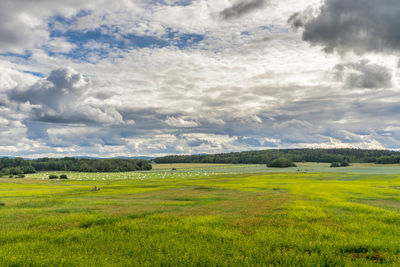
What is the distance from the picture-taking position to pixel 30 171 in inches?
7633

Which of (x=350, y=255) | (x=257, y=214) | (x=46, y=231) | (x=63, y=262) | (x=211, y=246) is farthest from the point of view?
(x=257, y=214)

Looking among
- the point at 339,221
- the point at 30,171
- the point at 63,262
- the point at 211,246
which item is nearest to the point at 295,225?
the point at 339,221

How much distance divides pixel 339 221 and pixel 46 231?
18784 mm

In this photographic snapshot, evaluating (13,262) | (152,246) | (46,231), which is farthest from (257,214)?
(13,262)

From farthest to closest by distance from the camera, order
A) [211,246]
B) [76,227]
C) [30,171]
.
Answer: [30,171], [76,227], [211,246]

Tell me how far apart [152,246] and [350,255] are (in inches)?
343

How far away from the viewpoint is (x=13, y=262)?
1093 cm

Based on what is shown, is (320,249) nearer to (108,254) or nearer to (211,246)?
(211,246)

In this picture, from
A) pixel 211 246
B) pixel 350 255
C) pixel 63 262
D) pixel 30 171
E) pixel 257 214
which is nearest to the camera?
pixel 63 262

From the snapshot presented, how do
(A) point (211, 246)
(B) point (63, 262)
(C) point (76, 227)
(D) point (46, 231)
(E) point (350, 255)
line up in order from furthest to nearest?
(C) point (76, 227)
(D) point (46, 231)
(A) point (211, 246)
(E) point (350, 255)
(B) point (63, 262)

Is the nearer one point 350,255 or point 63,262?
point 63,262

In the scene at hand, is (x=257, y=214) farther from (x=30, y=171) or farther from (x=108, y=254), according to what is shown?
(x=30, y=171)

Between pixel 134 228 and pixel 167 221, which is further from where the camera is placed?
pixel 167 221

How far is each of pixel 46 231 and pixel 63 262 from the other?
676 cm
